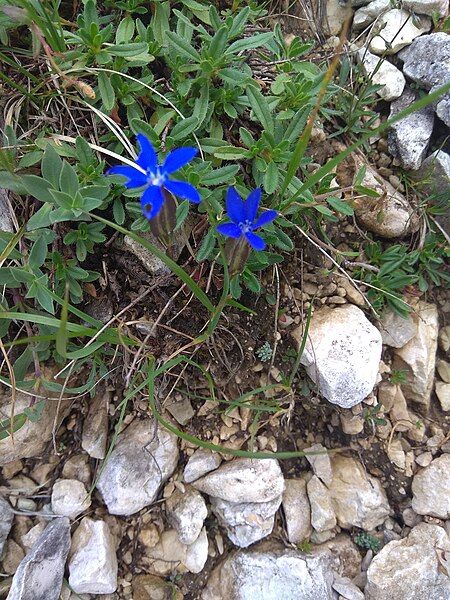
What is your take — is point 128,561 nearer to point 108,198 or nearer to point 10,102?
point 108,198

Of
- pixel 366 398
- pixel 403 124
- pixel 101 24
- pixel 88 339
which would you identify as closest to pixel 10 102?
pixel 101 24

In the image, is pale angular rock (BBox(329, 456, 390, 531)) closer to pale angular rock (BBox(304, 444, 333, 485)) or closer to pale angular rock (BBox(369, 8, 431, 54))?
pale angular rock (BBox(304, 444, 333, 485))

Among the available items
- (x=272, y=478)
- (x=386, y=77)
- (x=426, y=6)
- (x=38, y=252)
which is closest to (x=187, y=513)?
(x=272, y=478)

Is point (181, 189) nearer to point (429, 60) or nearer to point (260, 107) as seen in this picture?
point (260, 107)

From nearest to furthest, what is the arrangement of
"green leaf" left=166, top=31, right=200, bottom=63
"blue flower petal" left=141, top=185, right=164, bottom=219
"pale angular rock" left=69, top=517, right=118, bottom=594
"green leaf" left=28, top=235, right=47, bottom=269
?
"blue flower petal" left=141, top=185, right=164, bottom=219 < "green leaf" left=28, top=235, right=47, bottom=269 < "green leaf" left=166, top=31, right=200, bottom=63 < "pale angular rock" left=69, top=517, right=118, bottom=594

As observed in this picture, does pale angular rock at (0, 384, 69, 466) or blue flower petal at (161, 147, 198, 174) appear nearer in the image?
blue flower petal at (161, 147, 198, 174)

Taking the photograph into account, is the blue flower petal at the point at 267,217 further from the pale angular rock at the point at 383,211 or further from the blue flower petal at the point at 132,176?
the pale angular rock at the point at 383,211

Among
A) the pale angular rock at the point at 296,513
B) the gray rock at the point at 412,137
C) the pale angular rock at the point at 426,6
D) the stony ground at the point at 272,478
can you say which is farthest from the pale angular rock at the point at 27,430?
the pale angular rock at the point at 426,6

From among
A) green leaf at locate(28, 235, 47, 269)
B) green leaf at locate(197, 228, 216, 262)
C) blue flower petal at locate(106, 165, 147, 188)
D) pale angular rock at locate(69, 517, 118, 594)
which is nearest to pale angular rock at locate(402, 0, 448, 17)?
green leaf at locate(197, 228, 216, 262)
